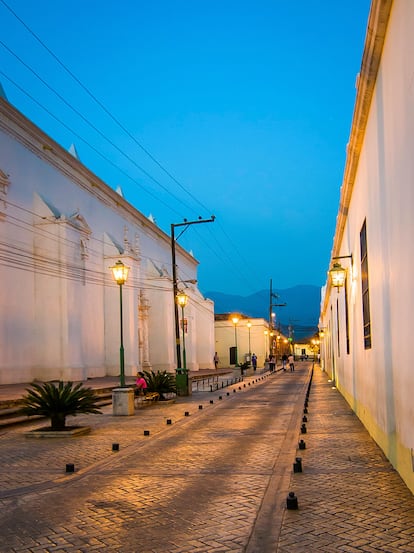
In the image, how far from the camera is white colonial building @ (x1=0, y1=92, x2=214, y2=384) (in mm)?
27188

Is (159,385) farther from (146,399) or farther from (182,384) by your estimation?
(182,384)

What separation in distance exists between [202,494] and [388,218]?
460cm

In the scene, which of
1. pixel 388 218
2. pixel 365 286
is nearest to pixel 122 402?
pixel 365 286

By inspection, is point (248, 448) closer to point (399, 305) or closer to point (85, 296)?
point (399, 305)

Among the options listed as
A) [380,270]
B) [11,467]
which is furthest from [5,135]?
[380,270]

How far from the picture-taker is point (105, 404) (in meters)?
22.8

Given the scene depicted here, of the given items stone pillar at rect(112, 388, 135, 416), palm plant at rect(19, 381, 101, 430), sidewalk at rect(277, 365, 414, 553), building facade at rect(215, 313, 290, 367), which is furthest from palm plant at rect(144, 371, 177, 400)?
building facade at rect(215, 313, 290, 367)

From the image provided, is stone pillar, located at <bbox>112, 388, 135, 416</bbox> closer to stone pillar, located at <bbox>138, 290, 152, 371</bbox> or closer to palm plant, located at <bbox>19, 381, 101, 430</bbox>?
palm plant, located at <bbox>19, 381, 101, 430</bbox>

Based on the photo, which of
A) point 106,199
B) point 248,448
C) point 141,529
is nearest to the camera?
point 141,529

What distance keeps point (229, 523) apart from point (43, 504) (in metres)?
2.49

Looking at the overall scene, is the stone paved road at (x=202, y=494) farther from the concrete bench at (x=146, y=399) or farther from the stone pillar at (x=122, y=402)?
the concrete bench at (x=146, y=399)

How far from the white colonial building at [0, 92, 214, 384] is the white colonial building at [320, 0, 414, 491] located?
62.2 ft

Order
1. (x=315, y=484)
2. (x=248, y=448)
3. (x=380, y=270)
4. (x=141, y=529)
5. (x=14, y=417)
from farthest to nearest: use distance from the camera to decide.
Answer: (x=14, y=417) → (x=248, y=448) → (x=380, y=270) → (x=315, y=484) → (x=141, y=529)

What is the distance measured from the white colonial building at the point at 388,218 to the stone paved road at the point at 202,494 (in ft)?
2.72
